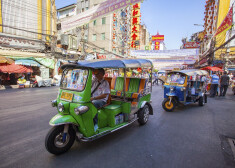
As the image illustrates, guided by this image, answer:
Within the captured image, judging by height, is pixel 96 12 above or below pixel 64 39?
below

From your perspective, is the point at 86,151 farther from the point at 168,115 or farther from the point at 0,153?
the point at 168,115

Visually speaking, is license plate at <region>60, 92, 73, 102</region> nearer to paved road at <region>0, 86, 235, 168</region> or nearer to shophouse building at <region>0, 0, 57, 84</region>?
paved road at <region>0, 86, 235, 168</region>

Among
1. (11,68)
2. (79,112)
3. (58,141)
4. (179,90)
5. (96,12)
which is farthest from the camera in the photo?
(11,68)

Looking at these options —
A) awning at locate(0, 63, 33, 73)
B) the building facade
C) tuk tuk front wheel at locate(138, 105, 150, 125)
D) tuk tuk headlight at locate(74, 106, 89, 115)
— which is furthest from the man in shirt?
awning at locate(0, 63, 33, 73)

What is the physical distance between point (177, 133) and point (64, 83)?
346 cm

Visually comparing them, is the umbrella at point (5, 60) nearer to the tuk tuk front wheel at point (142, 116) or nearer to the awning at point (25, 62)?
the awning at point (25, 62)

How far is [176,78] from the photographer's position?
23.8 feet

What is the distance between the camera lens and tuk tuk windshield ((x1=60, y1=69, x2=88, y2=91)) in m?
3.23

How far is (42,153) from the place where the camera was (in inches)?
119

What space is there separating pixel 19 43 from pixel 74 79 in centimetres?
1568

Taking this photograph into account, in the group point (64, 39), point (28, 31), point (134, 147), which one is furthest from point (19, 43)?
point (134, 147)

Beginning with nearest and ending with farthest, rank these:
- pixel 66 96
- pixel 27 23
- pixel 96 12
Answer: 1. pixel 66 96
2. pixel 96 12
3. pixel 27 23

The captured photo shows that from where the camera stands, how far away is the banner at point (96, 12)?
5440 millimetres

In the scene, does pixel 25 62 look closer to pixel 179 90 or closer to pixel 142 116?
pixel 142 116
